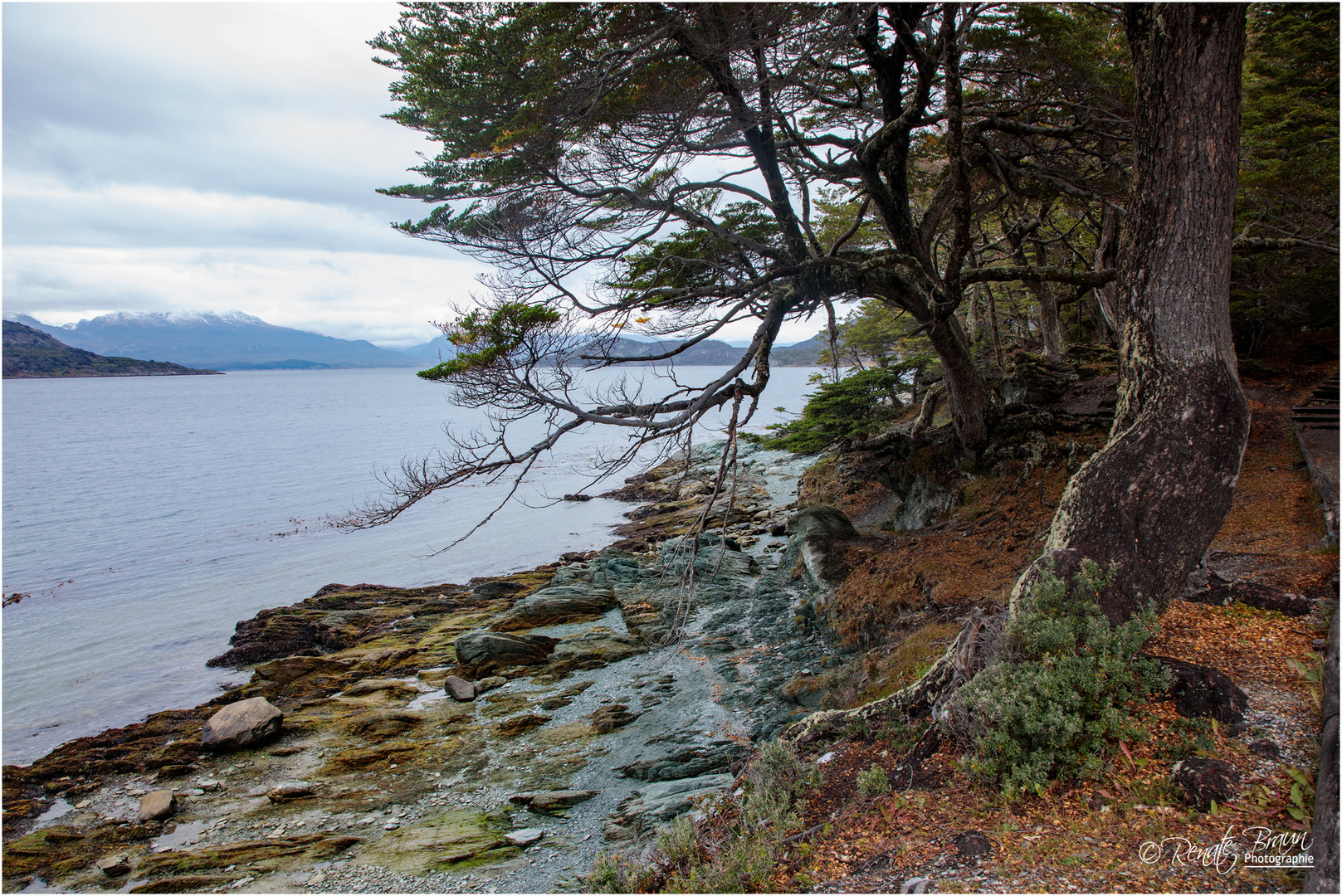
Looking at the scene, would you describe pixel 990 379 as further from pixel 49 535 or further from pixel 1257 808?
pixel 49 535

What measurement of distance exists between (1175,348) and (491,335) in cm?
620

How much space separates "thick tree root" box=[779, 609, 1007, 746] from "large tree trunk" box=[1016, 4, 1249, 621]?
0.73 m

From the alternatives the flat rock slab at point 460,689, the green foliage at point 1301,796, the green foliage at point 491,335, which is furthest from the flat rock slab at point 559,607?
the green foliage at point 1301,796

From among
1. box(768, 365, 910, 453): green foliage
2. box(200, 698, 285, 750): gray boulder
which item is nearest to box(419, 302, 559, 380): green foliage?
box(200, 698, 285, 750): gray boulder

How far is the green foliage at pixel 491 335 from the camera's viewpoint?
22.5ft

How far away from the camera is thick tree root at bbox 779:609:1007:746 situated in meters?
4.60

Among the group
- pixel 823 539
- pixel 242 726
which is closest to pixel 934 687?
pixel 823 539

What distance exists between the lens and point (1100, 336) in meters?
19.2

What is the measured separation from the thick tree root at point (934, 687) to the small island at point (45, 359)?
447 feet

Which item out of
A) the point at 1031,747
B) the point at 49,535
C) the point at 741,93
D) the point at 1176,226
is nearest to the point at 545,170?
the point at 741,93

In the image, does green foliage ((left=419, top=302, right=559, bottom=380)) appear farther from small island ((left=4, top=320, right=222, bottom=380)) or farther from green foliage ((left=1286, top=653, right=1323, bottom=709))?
small island ((left=4, top=320, right=222, bottom=380))

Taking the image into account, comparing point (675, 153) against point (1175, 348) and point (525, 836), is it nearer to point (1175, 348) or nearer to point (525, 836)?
point (1175, 348)

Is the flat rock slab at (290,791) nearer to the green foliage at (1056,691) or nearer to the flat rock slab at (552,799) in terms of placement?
the flat rock slab at (552,799)

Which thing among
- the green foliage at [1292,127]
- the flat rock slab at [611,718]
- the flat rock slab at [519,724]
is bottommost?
the flat rock slab at [519,724]
